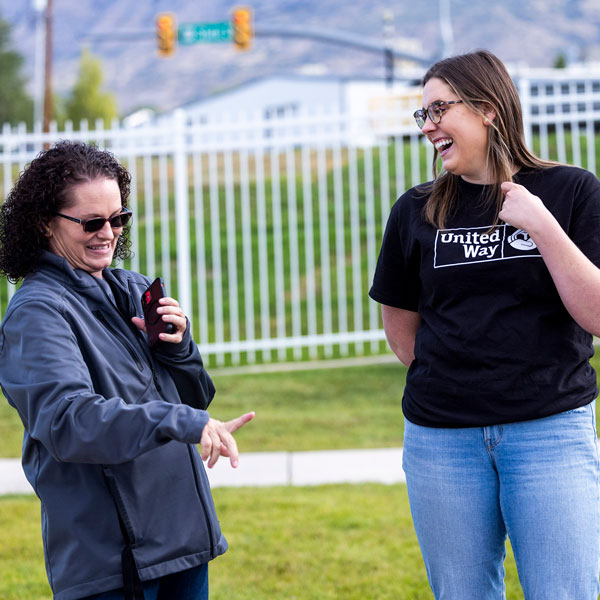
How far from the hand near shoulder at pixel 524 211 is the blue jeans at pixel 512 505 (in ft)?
1.53

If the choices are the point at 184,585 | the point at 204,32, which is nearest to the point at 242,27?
the point at 204,32

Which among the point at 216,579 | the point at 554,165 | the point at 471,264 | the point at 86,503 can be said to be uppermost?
the point at 554,165

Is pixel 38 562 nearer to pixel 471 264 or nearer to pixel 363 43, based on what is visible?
pixel 471 264

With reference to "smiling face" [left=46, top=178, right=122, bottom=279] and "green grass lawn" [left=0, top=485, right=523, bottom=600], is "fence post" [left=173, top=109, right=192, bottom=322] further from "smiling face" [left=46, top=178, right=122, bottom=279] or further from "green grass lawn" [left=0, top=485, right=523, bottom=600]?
"smiling face" [left=46, top=178, right=122, bottom=279]

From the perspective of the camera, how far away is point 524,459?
7.40 feet

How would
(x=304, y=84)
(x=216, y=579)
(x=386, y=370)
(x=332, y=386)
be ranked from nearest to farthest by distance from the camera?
1. (x=216, y=579)
2. (x=332, y=386)
3. (x=386, y=370)
4. (x=304, y=84)

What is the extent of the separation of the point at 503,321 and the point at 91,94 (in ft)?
210

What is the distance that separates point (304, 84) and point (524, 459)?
49.4m

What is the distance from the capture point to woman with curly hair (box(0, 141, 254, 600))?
1.98m

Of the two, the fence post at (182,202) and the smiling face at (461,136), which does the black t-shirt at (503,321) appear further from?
the fence post at (182,202)

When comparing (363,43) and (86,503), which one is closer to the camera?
(86,503)

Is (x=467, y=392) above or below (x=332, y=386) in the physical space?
above

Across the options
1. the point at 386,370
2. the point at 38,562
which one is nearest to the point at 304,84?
the point at 386,370

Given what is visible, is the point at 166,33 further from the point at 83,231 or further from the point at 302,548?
the point at 83,231
